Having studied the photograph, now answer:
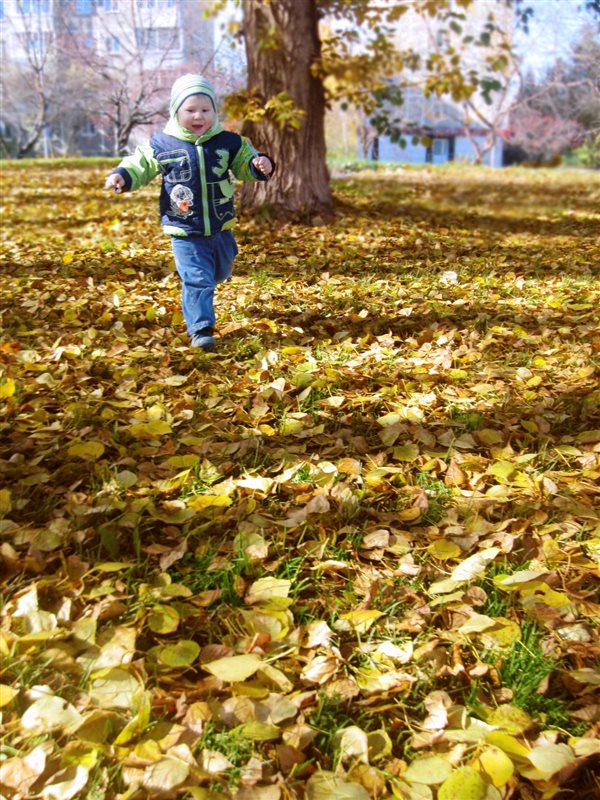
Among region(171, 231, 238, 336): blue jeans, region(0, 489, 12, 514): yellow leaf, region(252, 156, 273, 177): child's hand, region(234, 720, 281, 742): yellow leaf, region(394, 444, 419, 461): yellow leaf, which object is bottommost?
region(234, 720, 281, 742): yellow leaf

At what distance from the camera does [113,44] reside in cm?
891

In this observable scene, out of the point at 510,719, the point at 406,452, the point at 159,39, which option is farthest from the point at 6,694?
the point at 159,39

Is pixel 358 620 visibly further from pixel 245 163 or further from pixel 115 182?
pixel 245 163

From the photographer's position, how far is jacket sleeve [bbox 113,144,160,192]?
3.34m

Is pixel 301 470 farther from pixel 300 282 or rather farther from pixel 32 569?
pixel 300 282

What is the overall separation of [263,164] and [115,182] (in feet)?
2.47

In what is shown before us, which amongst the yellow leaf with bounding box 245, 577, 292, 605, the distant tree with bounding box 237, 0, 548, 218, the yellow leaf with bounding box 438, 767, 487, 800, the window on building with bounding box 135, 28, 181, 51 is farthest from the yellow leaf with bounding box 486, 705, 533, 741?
the window on building with bounding box 135, 28, 181, 51

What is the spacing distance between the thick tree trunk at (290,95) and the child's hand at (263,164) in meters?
3.66

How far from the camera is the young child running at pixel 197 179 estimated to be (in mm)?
3346

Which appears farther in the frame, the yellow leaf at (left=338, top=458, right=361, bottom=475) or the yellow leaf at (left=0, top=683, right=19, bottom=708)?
the yellow leaf at (left=338, top=458, right=361, bottom=475)

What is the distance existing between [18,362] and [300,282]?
2.28 metres

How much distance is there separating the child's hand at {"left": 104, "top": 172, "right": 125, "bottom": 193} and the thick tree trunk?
13.0 feet

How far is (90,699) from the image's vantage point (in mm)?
1480

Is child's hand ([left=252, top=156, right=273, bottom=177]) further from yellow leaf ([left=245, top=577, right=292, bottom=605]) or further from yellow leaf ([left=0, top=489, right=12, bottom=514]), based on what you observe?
yellow leaf ([left=245, top=577, right=292, bottom=605])
